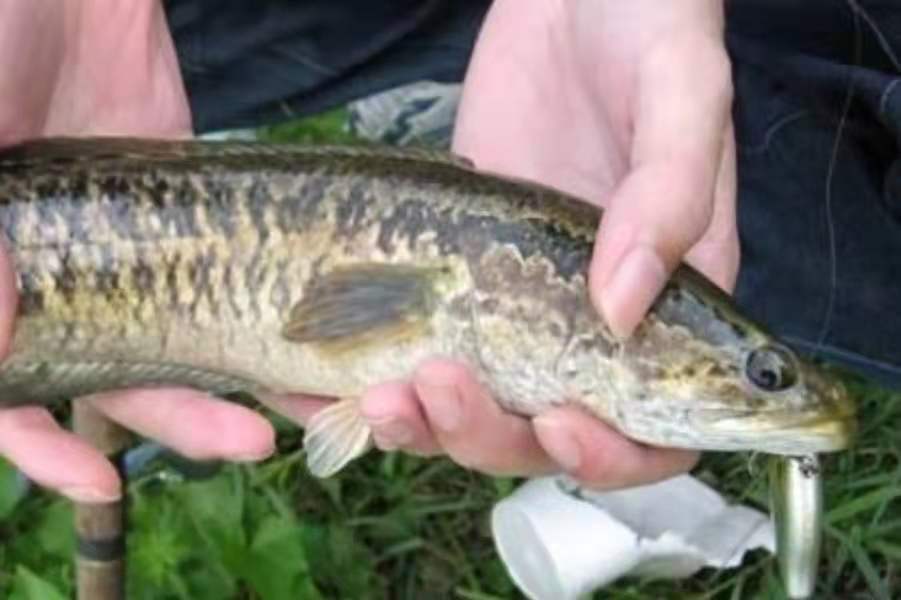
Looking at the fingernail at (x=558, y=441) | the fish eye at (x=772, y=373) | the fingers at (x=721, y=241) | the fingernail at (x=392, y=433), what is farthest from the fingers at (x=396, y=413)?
the fingers at (x=721, y=241)

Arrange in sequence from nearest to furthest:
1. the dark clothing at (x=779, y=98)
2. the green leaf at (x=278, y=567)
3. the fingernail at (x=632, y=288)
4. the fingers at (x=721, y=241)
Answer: the fingernail at (x=632, y=288), the fingers at (x=721, y=241), the dark clothing at (x=779, y=98), the green leaf at (x=278, y=567)

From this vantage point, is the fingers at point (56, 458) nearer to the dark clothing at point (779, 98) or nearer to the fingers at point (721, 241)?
the fingers at point (721, 241)

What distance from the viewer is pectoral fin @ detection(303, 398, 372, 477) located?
2.14m

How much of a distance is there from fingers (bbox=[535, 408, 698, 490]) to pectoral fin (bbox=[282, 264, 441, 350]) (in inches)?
7.2

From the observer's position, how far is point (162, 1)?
2.82 metres

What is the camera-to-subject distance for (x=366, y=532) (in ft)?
9.90

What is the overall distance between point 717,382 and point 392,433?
316 millimetres

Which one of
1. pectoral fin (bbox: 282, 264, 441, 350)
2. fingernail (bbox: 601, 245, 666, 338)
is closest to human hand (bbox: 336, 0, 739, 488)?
fingernail (bbox: 601, 245, 666, 338)

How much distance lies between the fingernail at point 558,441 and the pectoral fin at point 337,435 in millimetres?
203

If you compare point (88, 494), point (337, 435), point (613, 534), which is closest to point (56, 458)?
point (88, 494)

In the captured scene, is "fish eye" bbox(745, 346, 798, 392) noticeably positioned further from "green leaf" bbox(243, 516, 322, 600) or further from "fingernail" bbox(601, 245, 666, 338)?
"green leaf" bbox(243, 516, 322, 600)

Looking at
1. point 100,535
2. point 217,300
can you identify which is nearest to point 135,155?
point 217,300

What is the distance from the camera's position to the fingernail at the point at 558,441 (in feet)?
6.55

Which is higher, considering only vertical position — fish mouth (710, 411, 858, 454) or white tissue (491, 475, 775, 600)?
fish mouth (710, 411, 858, 454)
